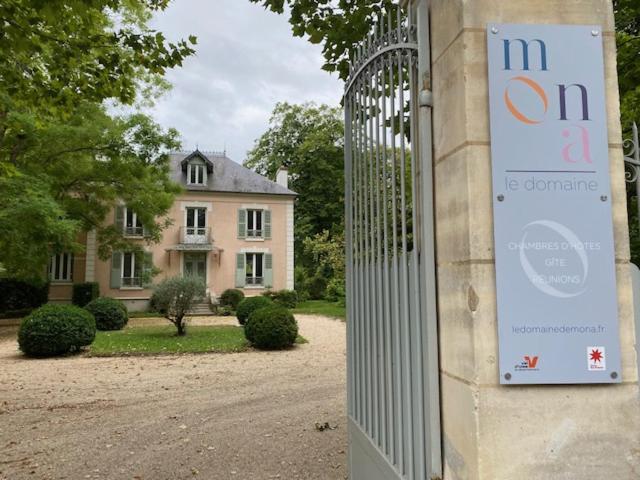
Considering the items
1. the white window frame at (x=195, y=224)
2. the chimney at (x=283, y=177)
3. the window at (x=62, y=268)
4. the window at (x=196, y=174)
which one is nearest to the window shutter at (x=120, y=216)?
the window at (x=62, y=268)

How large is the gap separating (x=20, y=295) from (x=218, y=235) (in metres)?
9.15

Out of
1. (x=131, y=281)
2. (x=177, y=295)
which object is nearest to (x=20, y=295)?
(x=131, y=281)

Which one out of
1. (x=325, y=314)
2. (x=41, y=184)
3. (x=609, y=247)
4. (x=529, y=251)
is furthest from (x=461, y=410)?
(x=325, y=314)

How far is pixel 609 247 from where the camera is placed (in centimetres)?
165

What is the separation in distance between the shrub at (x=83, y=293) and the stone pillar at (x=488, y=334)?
2257cm

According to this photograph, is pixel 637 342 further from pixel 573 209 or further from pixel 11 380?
pixel 11 380

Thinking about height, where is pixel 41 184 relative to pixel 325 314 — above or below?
above

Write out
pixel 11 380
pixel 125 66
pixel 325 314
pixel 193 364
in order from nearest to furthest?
1. pixel 125 66
2. pixel 11 380
3. pixel 193 364
4. pixel 325 314

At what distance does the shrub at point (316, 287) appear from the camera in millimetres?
28188

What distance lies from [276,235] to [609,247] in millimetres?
23898

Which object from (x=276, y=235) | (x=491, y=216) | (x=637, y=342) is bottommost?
(x=637, y=342)

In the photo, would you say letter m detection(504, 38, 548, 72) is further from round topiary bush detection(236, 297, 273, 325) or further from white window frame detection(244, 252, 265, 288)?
white window frame detection(244, 252, 265, 288)

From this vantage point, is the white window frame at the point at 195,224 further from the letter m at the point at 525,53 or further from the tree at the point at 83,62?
the letter m at the point at 525,53

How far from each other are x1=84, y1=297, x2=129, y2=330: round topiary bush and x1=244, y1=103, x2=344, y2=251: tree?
16.7 m
